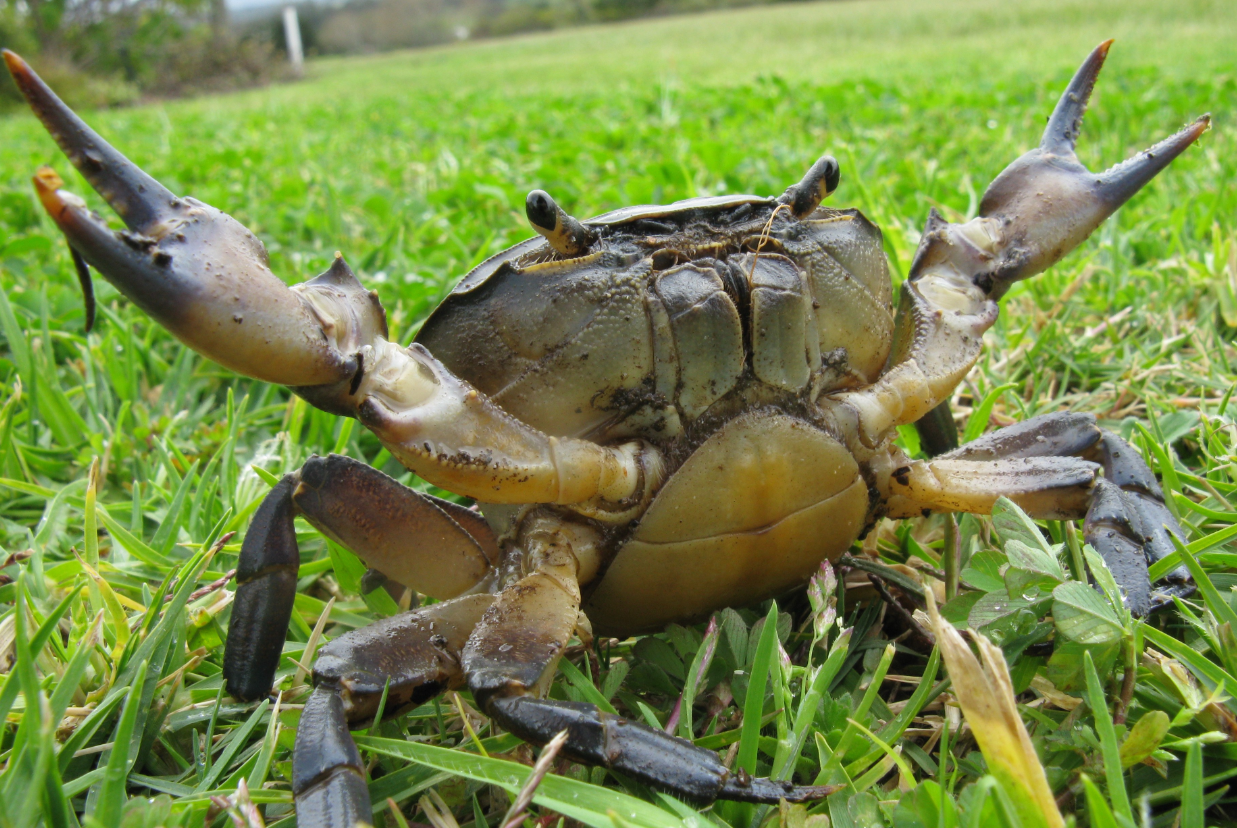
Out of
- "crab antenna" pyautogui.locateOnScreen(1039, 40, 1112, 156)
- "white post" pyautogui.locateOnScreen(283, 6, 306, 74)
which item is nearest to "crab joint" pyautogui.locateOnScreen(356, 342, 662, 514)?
"crab antenna" pyautogui.locateOnScreen(1039, 40, 1112, 156)

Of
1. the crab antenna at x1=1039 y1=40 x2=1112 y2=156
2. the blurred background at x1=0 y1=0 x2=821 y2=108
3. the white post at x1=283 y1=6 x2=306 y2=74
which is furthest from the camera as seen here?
the white post at x1=283 y1=6 x2=306 y2=74

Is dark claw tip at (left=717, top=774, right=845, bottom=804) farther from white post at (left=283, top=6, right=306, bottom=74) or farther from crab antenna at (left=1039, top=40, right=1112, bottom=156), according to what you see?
white post at (left=283, top=6, right=306, bottom=74)

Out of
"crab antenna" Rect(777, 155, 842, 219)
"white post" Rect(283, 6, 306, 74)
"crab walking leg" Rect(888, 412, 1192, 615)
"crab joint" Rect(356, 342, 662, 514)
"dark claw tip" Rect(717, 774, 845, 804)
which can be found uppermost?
"crab antenna" Rect(777, 155, 842, 219)

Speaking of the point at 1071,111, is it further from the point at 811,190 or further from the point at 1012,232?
the point at 811,190

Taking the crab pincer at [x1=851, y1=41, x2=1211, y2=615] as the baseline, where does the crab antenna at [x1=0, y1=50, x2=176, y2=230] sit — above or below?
above

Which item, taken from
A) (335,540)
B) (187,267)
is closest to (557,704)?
(335,540)

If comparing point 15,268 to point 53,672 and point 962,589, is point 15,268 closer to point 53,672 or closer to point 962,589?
point 53,672

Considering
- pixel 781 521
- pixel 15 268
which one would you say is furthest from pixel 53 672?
pixel 15 268
